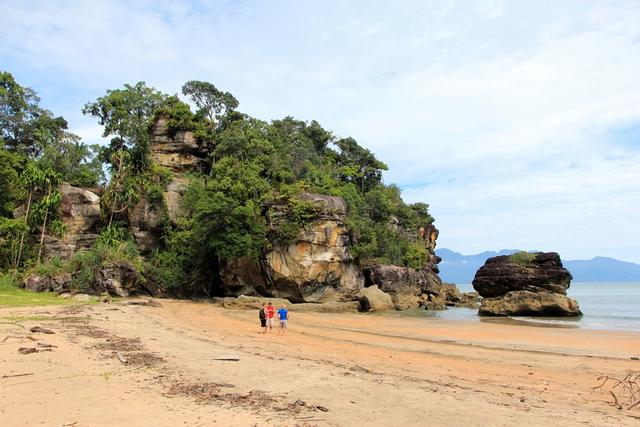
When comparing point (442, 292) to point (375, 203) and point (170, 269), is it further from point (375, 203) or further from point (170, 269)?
point (170, 269)

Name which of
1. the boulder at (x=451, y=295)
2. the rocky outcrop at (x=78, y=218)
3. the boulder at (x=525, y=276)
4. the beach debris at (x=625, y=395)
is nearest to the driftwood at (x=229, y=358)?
the beach debris at (x=625, y=395)

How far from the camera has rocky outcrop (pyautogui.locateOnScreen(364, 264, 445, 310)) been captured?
46.1 metres

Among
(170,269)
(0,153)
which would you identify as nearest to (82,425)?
(170,269)

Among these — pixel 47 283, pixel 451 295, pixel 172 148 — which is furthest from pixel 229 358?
pixel 451 295

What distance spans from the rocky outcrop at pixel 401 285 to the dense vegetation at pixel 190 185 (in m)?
2.45

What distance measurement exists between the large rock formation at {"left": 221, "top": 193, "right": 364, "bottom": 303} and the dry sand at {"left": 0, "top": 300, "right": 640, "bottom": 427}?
71.0ft

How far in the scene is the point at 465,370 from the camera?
45.4 ft

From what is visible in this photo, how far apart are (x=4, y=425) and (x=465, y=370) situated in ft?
39.0

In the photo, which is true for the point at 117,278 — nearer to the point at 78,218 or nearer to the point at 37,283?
the point at 37,283

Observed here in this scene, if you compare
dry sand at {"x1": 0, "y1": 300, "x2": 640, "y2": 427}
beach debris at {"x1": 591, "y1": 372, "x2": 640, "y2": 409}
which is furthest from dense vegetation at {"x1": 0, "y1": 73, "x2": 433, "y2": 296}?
beach debris at {"x1": 591, "y1": 372, "x2": 640, "y2": 409}

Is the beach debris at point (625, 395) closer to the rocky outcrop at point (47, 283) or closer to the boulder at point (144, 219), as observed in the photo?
the rocky outcrop at point (47, 283)

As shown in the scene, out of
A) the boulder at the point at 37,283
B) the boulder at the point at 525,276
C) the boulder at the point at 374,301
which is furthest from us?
the boulder at the point at 374,301

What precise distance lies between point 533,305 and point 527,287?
2.37 meters

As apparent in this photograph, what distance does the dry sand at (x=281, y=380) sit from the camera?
7215mm
